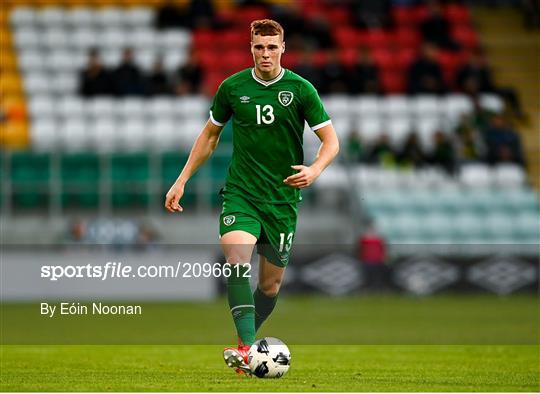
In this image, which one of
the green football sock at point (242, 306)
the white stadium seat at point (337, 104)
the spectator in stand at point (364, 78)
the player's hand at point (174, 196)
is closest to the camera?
the green football sock at point (242, 306)

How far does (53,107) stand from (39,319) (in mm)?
8925

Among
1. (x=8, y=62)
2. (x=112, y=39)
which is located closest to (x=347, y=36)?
(x=112, y=39)

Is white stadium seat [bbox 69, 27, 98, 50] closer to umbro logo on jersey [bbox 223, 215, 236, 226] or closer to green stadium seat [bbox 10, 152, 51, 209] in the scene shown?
green stadium seat [bbox 10, 152, 51, 209]

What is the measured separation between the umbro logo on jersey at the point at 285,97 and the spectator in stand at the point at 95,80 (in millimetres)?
17590

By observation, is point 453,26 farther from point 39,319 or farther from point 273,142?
point 273,142

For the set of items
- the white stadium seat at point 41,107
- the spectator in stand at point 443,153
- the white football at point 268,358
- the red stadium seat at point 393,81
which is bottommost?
the spectator in stand at point 443,153

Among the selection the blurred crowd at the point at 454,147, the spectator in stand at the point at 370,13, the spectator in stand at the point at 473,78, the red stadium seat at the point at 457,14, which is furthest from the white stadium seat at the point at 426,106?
the red stadium seat at the point at 457,14

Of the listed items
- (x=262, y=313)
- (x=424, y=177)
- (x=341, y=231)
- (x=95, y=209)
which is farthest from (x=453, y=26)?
(x=262, y=313)

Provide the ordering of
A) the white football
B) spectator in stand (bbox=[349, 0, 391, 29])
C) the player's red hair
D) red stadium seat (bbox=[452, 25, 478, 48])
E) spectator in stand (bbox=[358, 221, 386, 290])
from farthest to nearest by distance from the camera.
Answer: red stadium seat (bbox=[452, 25, 478, 48]) < spectator in stand (bbox=[349, 0, 391, 29]) < spectator in stand (bbox=[358, 221, 386, 290]) < the player's red hair < the white football

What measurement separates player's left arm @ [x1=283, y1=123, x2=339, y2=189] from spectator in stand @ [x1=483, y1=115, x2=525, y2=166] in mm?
17234

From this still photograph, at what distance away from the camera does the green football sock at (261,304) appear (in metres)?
10.0

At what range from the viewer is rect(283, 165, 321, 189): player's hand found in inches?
352

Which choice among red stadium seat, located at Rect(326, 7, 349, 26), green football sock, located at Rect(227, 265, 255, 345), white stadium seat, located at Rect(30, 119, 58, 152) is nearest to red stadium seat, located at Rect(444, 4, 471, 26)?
red stadium seat, located at Rect(326, 7, 349, 26)

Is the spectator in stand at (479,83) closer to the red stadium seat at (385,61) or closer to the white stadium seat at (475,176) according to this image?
the red stadium seat at (385,61)
